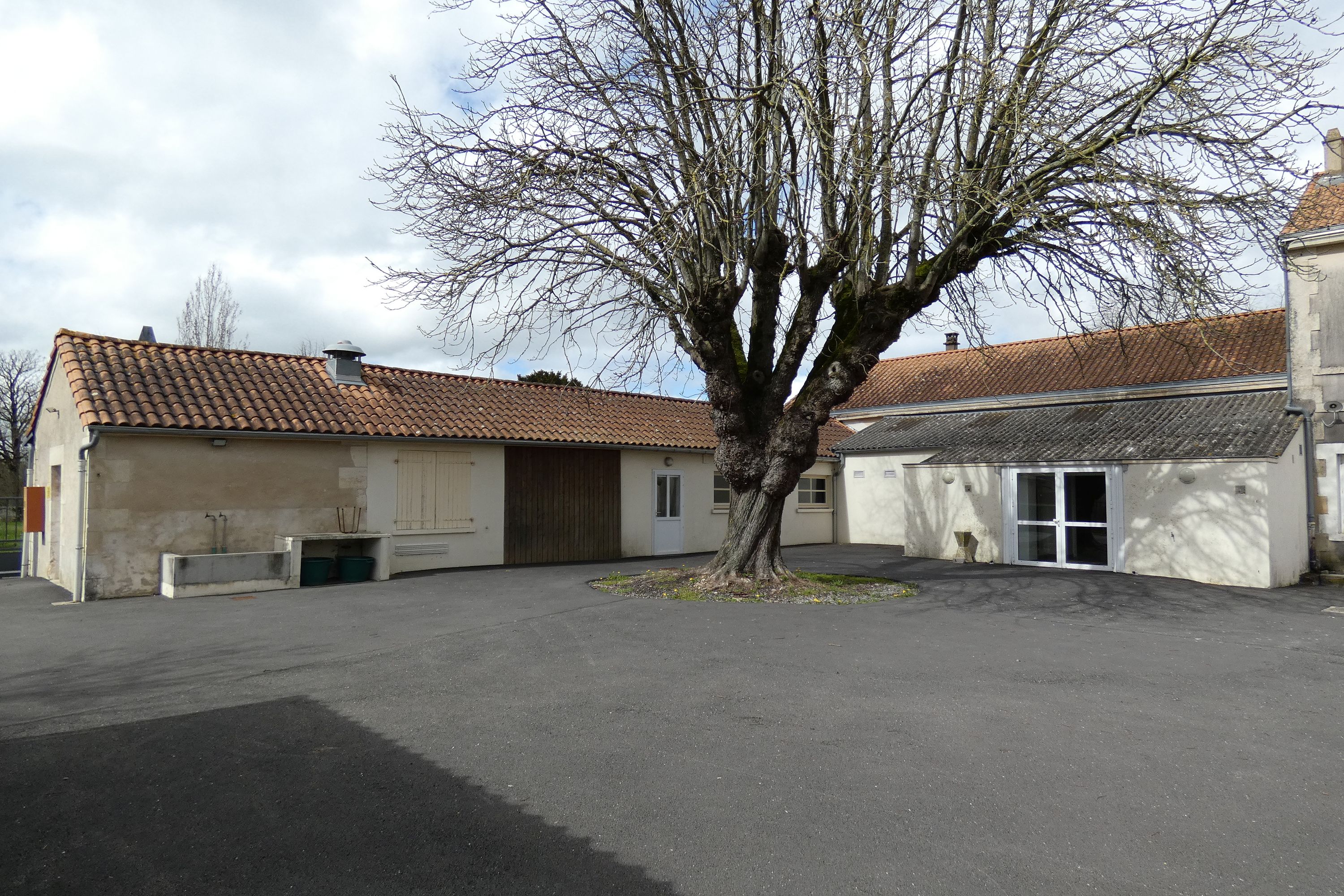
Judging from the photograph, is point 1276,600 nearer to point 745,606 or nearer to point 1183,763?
point 745,606

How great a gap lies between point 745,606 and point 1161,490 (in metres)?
9.12

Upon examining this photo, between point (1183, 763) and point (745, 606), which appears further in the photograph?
point (745, 606)

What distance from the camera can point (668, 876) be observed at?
3506mm

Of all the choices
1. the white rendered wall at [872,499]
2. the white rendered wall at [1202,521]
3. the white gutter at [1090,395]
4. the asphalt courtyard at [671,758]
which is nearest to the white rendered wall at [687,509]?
the white rendered wall at [872,499]

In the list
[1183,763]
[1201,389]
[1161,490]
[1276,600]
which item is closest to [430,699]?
[1183,763]

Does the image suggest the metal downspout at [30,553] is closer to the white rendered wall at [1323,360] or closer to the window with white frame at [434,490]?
the window with white frame at [434,490]

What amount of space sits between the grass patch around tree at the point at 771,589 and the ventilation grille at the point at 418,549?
12.6ft

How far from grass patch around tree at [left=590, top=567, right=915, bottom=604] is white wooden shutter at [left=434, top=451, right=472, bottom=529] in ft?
12.5

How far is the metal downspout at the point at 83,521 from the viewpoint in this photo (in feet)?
38.8

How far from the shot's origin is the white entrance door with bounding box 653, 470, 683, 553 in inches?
770

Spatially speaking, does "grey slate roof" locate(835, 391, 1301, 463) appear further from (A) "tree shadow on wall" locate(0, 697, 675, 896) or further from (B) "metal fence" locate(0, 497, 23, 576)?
(B) "metal fence" locate(0, 497, 23, 576)

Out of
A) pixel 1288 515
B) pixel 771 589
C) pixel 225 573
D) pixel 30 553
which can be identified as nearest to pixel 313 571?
pixel 225 573

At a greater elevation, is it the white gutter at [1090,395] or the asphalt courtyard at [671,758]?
the white gutter at [1090,395]

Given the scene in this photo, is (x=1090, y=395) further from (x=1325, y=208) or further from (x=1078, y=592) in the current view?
(x=1078, y=592)
